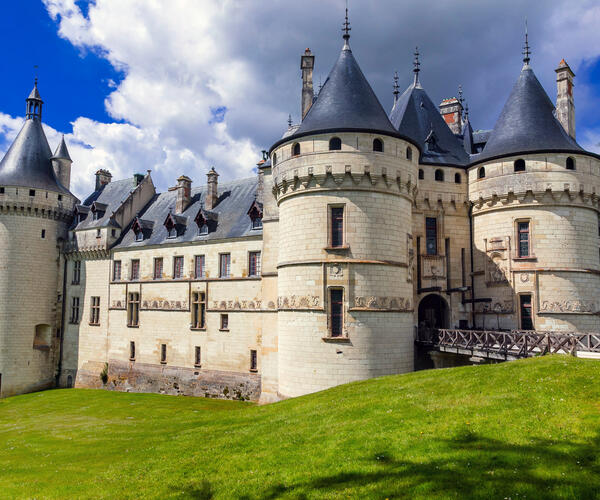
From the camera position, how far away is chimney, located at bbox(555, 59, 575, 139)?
2903 centimetres

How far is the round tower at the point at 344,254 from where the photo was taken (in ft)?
75.0

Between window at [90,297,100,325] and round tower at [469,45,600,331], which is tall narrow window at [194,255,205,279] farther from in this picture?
round tower at [469,45,600,331]

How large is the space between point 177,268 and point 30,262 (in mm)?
13788

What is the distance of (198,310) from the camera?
35375 mm

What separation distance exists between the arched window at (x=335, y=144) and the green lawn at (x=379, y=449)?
34.9ft

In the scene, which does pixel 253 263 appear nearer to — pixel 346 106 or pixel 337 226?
pixel 337 226

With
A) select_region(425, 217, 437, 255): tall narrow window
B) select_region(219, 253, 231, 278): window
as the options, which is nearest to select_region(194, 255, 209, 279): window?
select_region(219, 253, 231, 278): window

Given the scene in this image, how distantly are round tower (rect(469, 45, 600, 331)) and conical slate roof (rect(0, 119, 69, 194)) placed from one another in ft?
115

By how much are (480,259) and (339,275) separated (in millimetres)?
9248

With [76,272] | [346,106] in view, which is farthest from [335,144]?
[76,272]

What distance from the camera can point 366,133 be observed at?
2366cm

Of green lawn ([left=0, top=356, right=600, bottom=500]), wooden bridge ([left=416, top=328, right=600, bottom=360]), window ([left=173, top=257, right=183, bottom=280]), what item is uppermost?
window ([left=173, top=257, right=183, bottom=280])

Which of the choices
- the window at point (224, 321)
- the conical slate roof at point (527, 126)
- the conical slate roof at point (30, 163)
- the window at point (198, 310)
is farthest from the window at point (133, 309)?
the conical slate roof at point (527, 126)

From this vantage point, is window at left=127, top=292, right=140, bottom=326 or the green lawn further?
window at left=127, top=292, right=140, bottom=326
